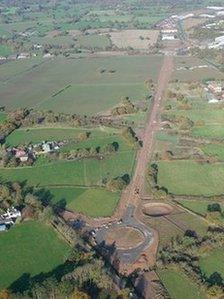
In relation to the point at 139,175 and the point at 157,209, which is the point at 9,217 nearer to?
the point at 157,209

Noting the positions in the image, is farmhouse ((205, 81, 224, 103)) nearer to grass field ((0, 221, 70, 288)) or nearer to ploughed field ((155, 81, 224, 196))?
ploughed field ((155, 81, 224, 196))

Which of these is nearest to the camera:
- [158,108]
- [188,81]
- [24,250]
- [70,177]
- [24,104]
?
[24,250]

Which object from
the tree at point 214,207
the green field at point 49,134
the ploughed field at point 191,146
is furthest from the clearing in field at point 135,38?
the tree at point 214,207

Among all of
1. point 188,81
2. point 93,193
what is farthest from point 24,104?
point 93,193

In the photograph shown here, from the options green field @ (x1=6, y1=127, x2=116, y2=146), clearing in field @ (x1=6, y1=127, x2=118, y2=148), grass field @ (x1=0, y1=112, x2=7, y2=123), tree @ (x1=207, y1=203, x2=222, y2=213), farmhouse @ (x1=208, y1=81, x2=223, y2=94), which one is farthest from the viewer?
farmhouse @ (x1=208, y1=81, x2=223, y2=94)

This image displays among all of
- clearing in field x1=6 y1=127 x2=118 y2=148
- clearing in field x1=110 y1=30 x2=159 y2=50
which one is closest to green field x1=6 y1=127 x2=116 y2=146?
clearing in field x1=6 y1=127 x2=118 y2=148

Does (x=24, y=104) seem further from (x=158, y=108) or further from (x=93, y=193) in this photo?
(x=93, y=193)
